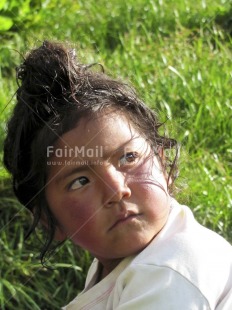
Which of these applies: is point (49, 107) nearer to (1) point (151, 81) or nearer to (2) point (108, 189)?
(2) point (108, 189)

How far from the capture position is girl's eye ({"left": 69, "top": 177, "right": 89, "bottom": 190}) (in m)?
1.58

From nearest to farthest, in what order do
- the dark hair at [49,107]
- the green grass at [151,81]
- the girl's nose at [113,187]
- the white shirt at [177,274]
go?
the white shirt at [177,274] < the girl's nose at [113,187] < the dark hair at [49,107] < the green grass at [151,81]

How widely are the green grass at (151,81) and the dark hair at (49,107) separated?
0.34m

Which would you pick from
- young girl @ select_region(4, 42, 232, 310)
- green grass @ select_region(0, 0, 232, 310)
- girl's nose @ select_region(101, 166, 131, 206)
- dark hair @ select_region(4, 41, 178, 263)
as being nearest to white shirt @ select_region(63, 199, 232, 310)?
young girl @ select_region(4, 42, 232, 310)

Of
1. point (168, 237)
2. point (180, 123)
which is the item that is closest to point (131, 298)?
point (168, 237)

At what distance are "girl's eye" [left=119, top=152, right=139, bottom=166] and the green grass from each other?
0.63m

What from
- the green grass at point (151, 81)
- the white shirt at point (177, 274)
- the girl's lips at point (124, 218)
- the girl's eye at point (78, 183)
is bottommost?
the green grass at point (151, 81)

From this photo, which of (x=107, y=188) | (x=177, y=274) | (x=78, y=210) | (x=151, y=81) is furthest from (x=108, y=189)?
(x=151, y=81)

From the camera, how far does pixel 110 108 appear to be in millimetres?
1699

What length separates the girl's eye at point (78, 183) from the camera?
5.19ft

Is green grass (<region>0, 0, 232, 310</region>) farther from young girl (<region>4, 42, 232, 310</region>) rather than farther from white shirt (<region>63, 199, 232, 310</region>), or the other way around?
white shirt (<region>63, 199, 232, 310</region>)

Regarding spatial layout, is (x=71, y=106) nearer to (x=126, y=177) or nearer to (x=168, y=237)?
(x=126, y=177)

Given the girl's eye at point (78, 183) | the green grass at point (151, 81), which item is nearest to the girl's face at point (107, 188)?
the girl's eye at point (78, 183)

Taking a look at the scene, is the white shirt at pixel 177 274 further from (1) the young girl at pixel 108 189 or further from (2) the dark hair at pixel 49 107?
(2) the dark hair at pixel 49 107
